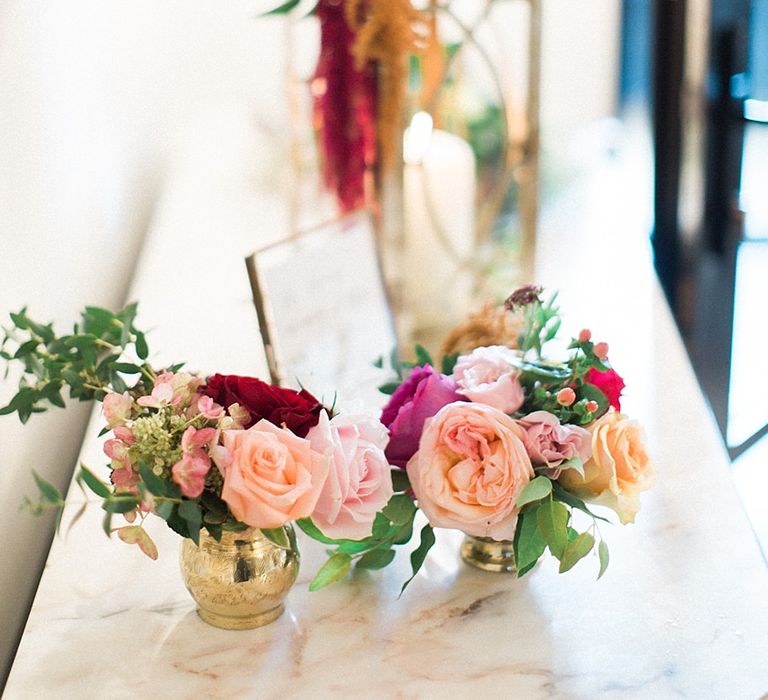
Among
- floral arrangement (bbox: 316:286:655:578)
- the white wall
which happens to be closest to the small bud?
floral arrangement (bbox: 316:286:655:578)

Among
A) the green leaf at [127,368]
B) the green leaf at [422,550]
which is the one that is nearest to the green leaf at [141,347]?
the green leaf at [127,368]

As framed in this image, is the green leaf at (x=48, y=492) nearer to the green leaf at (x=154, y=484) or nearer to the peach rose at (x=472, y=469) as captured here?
the green leaf at (x=154, y=484)

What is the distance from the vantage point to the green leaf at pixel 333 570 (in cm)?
70

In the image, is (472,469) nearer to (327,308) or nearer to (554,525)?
(554,525)

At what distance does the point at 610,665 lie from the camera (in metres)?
0.64

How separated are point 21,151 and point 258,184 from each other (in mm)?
801

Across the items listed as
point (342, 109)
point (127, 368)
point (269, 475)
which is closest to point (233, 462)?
point (269, 475)

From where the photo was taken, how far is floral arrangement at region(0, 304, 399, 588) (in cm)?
57

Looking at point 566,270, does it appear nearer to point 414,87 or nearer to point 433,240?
point 433,240

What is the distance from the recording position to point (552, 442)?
65 cm

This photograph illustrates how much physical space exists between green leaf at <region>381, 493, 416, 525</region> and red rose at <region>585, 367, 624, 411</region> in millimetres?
149

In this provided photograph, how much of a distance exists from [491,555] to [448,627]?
0.26 ft

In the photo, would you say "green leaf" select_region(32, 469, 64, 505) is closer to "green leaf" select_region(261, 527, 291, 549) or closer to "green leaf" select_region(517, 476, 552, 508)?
"green leaf" select_region(261, 527, 291, 549)

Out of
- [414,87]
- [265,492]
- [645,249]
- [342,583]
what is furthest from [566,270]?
[265,492]
